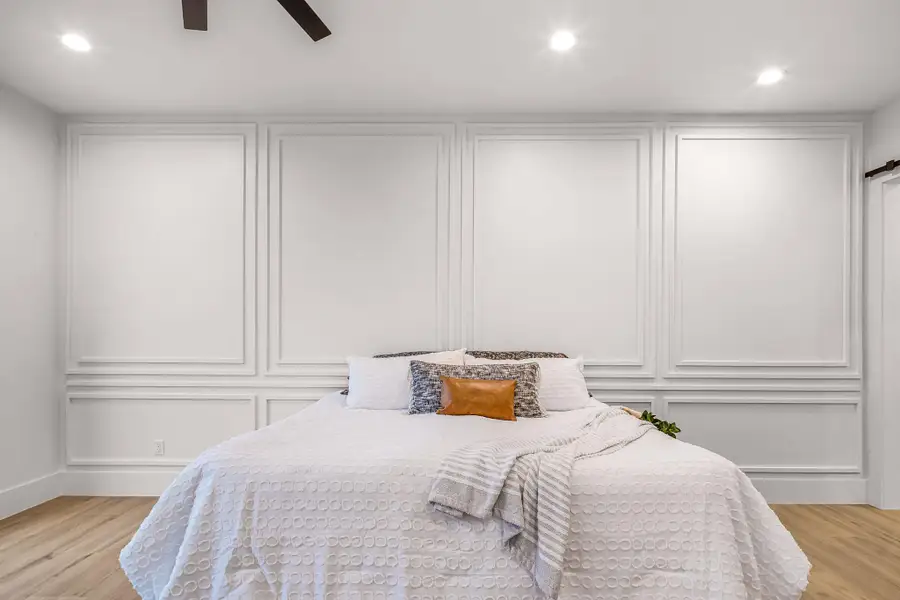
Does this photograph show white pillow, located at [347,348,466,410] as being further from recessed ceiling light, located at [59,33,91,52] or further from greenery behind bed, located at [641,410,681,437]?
recessed ceiling light, located at [59,33,91,52]

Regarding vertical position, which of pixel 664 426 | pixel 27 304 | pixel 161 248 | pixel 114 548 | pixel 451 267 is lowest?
pixel 114 548

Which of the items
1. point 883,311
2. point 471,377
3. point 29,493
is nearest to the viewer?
point 471,377

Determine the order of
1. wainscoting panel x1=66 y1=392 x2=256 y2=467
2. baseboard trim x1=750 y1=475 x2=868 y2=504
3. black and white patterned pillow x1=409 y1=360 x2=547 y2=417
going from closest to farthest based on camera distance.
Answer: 1. black and white patterned pillow x1=409 y1=360 x2=547 y2=417
2. baseboard trim x1=750 y1=475 x2=868 y2=504
3. wainscoting panel x1=66 y1=392 x2=256 y2=467

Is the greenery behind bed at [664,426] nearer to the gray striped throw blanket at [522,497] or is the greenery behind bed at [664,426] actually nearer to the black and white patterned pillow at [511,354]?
the black and white patterned pillow at [511,354]

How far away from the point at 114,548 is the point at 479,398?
2036 mm

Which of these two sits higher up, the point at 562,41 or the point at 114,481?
the point at 562,41

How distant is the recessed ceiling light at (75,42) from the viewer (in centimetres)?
287

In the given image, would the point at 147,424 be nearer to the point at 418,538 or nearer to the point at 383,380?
the point at 383,380

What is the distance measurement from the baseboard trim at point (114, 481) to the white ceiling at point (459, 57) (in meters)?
2.44

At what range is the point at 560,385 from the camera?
338 cm

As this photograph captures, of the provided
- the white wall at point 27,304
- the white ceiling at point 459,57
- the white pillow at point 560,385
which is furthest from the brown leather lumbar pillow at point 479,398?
the white wall at point 27,304

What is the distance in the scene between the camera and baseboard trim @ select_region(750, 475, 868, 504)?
3.79m

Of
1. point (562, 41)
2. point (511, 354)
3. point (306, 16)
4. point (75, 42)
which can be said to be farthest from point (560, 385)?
point (75, 42)

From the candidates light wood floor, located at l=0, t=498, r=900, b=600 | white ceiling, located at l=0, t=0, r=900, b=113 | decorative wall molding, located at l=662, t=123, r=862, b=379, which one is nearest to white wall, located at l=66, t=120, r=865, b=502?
decorative wall molding, located at l=662, t=123, r=862, b=379
